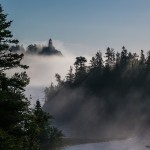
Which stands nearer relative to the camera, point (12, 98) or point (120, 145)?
point (12, 98)

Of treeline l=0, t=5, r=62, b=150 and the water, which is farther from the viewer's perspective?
the water

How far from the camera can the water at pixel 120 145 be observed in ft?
565

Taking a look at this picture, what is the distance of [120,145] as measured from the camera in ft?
597

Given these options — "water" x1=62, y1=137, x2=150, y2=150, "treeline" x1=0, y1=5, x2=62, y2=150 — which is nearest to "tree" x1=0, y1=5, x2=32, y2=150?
"treeline" x1=0, y1=5, x2=62, y2=150

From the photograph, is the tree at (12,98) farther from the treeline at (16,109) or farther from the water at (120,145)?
the water at (120,145)

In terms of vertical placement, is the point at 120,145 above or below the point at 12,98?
below

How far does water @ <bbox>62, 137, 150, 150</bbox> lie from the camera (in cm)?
17234

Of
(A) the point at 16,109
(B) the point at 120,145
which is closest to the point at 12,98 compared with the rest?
(A) the point at 16,109

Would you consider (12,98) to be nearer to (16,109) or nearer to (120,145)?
(16,109)

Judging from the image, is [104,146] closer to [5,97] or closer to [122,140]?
[122,140]

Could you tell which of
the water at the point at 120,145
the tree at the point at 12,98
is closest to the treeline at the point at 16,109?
the tree at the point at 12,98

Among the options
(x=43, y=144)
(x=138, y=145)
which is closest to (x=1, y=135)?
(x=43, y=144)

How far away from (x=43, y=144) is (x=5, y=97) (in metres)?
73.6

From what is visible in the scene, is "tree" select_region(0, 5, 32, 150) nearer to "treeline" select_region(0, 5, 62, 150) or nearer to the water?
"treeline" select_region(0, 5, 62, 150)
